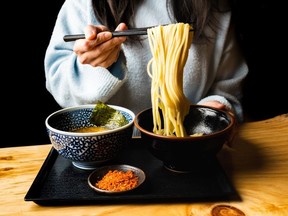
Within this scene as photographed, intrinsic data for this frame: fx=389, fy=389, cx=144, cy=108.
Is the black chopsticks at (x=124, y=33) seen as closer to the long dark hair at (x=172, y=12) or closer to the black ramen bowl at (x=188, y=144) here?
the black ramen bowl at (x=188, y=144)

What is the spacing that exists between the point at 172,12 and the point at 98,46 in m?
0.47

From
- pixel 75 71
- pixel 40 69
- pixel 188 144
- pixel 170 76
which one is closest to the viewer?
pixel 188 144

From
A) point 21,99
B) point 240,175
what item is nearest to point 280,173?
point 240,175

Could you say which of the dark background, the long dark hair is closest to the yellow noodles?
the long dark hair

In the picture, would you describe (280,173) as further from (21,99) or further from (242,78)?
(21,99)

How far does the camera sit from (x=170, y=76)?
112cm

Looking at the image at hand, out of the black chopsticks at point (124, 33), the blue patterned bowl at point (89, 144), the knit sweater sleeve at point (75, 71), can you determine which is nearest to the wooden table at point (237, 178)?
the blue patterned bowl at point (89, 144)

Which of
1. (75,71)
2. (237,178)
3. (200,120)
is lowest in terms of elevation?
(237,178)

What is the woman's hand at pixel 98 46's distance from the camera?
3.60ft

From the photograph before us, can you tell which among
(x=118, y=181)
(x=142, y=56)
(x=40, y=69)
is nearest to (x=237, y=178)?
(x=118, y=181)

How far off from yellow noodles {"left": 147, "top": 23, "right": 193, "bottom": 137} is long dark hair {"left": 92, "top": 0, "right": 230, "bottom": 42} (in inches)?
14.8

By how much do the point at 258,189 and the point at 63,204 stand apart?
19.0 inches

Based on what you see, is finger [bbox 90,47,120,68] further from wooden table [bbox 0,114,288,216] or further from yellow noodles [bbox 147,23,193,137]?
wooden table [bbox 0,114,288,216]

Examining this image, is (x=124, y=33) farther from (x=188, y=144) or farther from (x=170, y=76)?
(x=188, y=144)
